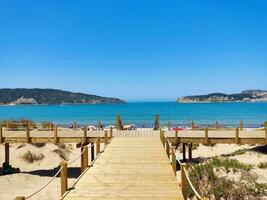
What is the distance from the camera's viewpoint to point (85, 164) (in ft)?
50.3

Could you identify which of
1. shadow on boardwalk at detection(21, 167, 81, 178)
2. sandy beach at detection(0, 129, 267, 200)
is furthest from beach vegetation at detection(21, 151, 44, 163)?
shadow on boardwalk at detection(21, 167, 81, 178)

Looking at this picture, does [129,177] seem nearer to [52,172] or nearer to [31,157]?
[52,172]

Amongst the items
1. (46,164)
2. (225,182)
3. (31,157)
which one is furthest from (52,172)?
(225,182)

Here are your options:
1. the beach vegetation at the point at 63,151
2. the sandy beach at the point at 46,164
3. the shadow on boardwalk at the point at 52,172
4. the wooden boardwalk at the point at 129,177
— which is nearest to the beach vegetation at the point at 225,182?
the sandy beach at the point at 46,164

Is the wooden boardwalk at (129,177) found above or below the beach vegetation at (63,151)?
above

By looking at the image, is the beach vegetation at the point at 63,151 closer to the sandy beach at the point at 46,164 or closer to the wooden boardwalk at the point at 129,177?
the sandy beach at the point at 46,164

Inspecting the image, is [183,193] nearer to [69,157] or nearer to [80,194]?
[80,194]

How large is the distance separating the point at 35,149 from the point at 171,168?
19741mm

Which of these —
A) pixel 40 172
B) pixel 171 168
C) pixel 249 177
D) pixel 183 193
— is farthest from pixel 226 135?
pixel 183 193

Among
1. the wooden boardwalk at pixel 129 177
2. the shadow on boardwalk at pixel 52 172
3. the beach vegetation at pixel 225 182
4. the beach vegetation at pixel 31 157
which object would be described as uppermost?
the wooden boardwalk at pixel 129 177

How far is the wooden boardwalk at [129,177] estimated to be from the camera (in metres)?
11.3

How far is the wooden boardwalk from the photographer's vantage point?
37.1ft

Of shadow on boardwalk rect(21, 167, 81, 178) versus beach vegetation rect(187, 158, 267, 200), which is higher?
beach vegetation rect(187, 158, 267, 200)

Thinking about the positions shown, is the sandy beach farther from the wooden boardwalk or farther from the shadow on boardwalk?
the wooden boardwalk
